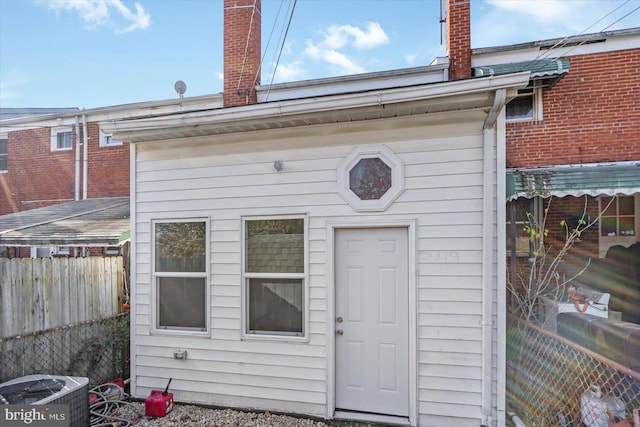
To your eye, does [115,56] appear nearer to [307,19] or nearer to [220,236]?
[307,19]

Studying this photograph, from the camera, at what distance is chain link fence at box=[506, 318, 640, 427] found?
3.55 m

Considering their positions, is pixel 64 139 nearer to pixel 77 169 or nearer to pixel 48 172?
pixel 48 172

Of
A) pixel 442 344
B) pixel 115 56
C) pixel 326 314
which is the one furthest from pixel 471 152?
pixel 115 56

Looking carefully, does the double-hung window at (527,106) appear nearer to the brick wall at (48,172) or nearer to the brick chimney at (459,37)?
the brick chimney at (459,37)

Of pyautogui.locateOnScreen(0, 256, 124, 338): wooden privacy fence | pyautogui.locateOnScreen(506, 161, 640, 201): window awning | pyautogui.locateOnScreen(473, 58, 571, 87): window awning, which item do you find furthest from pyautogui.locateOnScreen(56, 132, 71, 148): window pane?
pyautogui.locateOnScreen(506, 161, 640, 201): window awning

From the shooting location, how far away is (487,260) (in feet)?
11.8

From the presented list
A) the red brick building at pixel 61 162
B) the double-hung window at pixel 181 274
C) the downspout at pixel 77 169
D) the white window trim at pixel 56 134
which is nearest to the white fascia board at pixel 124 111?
the red brick building at pixel 61 162

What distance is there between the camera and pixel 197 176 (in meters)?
4.50

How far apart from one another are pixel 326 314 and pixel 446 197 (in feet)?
5.86

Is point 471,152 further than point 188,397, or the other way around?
point 188,397

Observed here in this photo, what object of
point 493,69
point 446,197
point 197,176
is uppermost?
point 493,69

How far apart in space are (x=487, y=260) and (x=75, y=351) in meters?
4.94

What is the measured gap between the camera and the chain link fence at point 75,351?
12.6 ft

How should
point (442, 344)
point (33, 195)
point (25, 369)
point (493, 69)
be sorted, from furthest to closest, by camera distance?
point (33, 195) < point (493, 69) < point (25, 369) < point (442, 344)
